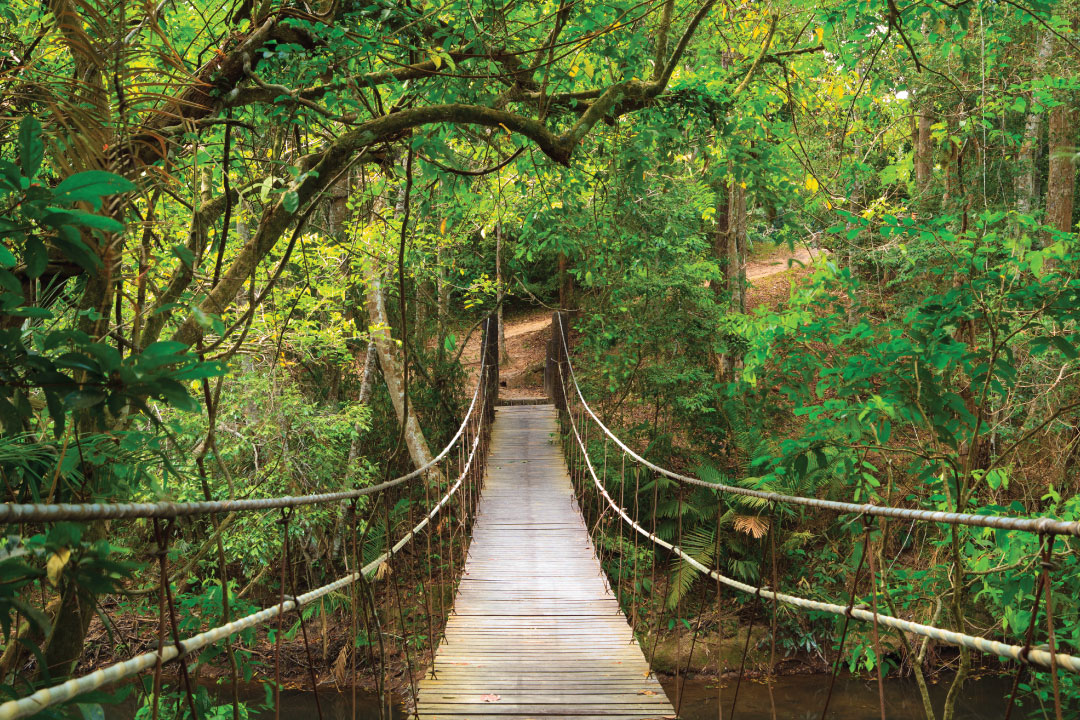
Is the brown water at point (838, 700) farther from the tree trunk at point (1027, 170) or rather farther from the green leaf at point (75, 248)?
the green leaf at point (75, 248)

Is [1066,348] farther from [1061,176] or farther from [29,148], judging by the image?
[1061,176]

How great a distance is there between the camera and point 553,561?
450cm

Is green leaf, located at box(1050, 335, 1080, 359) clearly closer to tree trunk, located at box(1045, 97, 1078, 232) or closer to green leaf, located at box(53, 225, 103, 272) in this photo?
green leaf, located at box(53, 225, 103, 272)

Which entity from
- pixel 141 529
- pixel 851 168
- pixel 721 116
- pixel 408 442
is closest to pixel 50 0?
pixel 721 116

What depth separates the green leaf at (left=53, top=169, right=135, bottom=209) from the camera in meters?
0.71

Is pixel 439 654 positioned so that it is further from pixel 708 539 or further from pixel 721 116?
pixel 708 539

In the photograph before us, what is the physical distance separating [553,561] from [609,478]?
8.79ft

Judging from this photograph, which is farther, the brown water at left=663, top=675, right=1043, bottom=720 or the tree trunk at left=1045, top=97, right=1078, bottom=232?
the brown water at left=663, top=675, right=1043, bottom=720

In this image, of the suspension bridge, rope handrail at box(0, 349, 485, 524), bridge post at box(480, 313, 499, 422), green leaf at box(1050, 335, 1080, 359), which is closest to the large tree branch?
the suspension bridge

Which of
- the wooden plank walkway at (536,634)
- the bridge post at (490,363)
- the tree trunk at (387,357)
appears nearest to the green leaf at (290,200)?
the wooden plank walkway at (536,634)

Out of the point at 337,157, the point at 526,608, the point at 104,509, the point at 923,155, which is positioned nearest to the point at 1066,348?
the point at 337,157

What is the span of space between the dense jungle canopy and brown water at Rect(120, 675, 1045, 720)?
0.30 m

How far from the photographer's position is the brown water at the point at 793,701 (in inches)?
234

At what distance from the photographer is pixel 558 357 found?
9.33m
